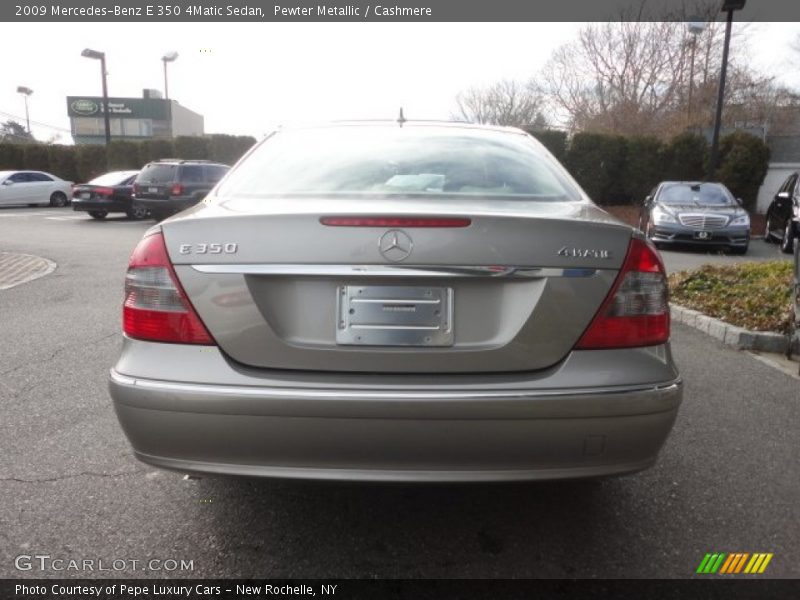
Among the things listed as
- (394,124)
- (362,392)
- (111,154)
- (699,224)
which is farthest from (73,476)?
(111,154)

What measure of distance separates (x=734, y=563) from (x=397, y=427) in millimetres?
1416

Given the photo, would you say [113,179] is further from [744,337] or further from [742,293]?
[744,337]

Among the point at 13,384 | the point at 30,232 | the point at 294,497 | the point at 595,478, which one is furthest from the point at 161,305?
the point at 30,232

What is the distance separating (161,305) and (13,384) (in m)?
2.71

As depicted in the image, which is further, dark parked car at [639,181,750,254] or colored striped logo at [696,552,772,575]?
dark parked car at [639,181,750,254]

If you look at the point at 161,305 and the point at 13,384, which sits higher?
the point at 161,305

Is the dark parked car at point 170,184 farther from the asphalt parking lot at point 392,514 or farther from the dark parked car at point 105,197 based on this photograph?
the asphalt parking lot at point 392,514

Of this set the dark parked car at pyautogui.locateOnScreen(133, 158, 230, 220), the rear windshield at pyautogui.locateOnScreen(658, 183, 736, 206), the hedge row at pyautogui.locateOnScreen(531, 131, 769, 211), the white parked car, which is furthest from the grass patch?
the white parked car

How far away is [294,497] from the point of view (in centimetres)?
282

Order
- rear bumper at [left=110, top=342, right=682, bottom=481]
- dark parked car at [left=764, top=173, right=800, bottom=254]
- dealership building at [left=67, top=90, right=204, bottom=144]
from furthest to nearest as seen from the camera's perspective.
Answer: dealership building at [left=67, top=90, right=204, bottom=144] < dark parked car at [left=764, top=173, right=800, bottom=254] < rear bumper at [left=110, top=342, right=682, bottom=481]

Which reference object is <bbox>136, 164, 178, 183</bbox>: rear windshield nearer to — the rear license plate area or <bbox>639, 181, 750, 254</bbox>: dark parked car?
<bbox>639, 181, 750, 254</bbox>: dark parked car

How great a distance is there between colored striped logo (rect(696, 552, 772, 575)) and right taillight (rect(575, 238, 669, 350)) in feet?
2.85

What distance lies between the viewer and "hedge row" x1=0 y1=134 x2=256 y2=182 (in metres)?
27.7

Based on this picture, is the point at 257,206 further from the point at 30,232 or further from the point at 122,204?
the point at 122,204
